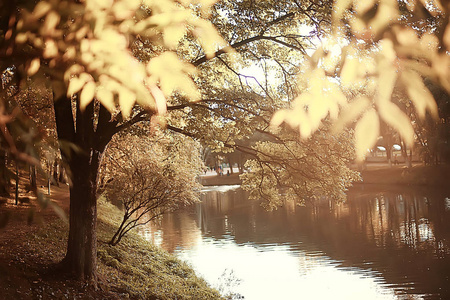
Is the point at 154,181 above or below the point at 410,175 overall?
above

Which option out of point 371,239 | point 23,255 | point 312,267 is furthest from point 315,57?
point 371,239

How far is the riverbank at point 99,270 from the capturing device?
32.3 ft

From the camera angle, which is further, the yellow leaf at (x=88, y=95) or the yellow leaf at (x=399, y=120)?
the yellow leaf at (x=88, y=95)

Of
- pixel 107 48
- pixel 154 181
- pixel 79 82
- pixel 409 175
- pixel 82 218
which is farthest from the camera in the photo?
pixel 409 175

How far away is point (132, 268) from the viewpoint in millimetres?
15062

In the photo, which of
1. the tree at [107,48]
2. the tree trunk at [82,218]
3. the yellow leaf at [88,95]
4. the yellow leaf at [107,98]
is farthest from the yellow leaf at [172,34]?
the tree trunk at [82,218]

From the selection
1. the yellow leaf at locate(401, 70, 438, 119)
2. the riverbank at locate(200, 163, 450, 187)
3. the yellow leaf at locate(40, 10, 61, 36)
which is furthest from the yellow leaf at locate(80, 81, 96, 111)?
the riverbank at locate(200, 163, 450, 187)

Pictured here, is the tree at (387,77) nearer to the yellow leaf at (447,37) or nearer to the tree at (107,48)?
the yellow leaf at (447,37)

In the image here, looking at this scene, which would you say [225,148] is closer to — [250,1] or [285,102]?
[285,102]

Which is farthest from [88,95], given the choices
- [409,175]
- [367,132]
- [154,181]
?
[409,175]

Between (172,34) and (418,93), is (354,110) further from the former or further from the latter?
(172,34)

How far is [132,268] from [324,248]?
1384 centimetres

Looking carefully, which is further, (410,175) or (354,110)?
(410,175)

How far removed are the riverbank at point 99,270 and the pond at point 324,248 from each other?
2647mm
